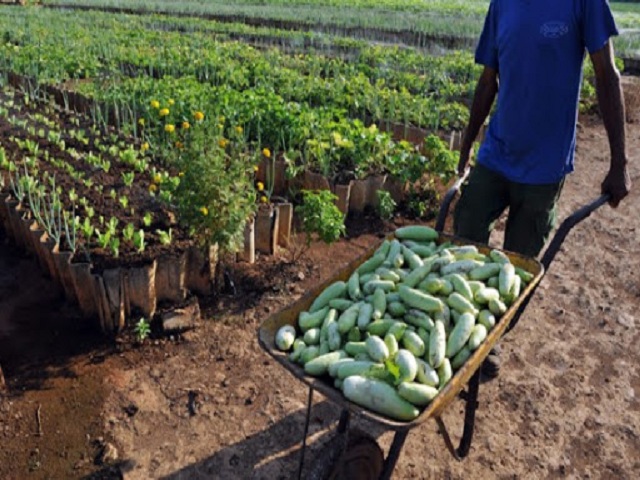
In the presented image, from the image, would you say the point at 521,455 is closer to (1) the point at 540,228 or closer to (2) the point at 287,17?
(1) the point at 540,228

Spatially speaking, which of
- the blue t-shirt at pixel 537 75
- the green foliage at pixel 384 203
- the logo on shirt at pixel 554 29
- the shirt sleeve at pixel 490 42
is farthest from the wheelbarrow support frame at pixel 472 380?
the green foliage at pixel 384 203

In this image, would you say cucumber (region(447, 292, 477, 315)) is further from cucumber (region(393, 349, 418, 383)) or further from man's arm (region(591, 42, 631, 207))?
man's arm (region(591, 42, 631, 207))

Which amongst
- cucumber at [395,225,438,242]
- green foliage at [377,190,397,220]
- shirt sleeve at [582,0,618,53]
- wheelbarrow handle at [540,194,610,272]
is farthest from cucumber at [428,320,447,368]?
green foliage at [377,190,397,220]

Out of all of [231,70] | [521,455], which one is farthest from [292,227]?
[231,70]

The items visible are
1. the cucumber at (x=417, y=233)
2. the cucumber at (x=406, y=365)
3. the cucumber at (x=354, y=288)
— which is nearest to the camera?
the cucumber at (x=406, y=365)

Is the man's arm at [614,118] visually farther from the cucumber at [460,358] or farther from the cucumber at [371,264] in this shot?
the cucumber at [460,358]

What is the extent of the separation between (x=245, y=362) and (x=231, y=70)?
6562mm

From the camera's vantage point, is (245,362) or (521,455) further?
(245,362)

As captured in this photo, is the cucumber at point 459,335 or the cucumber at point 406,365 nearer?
the cucumber at point 406,365

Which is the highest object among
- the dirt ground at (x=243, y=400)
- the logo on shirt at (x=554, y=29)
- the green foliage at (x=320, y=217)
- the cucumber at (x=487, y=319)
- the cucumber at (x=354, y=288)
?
the logo on shirt at (x=554, y=29)

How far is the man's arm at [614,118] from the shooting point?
287 centimetres

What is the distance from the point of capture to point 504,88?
314 centimetres

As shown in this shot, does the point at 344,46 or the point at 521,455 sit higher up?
the point at 344,46

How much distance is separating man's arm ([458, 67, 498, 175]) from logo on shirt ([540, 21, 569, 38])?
511 millimetres
